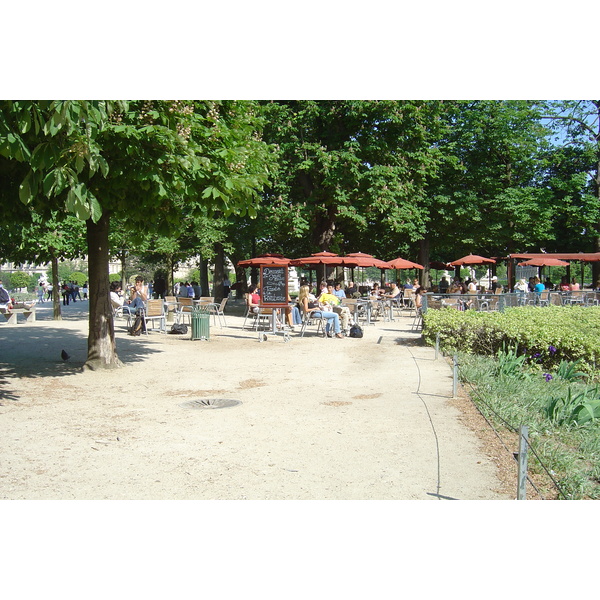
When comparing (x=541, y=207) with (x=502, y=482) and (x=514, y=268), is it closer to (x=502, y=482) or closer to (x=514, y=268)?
(x=514, y=268)

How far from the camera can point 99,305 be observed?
1059 centimetres

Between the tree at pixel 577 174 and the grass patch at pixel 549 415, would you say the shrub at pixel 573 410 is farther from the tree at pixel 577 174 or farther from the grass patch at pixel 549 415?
the tree at pixel 577 174

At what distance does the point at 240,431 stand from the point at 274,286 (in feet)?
32.6

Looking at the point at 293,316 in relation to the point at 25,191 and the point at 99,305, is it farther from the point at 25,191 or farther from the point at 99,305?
the point at 25,191

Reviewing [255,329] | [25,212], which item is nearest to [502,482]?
[25,212]

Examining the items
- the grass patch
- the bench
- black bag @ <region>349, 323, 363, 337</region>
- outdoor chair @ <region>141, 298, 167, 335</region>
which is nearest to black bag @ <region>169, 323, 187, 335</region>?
outdoor chair @ <region>141, 298, 167, 335</region>

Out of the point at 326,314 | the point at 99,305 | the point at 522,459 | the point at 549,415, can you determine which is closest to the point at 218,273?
the point at 326,314

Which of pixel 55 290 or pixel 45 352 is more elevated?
pixel 55 290

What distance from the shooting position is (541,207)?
3350 cm

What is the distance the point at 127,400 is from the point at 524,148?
3054 cm

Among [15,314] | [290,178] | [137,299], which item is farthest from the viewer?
[290,178]

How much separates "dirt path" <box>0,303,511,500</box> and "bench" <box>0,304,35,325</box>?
8530 millimetres

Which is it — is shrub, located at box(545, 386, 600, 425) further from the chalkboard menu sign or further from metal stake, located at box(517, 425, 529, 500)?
the chalkboard menu sign

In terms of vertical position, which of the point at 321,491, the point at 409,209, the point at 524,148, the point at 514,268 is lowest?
the point at 321,491
